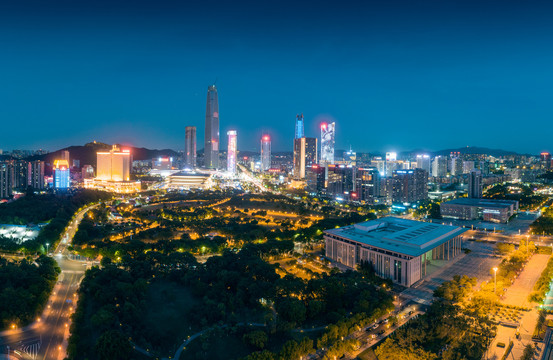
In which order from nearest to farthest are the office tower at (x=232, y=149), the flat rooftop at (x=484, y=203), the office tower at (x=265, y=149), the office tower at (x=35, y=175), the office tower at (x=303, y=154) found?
1. the flat rooftop at (x=484, y=203)
2. the office tower at (x=35, y=175)
3. the office tower at (x=303, y=154)
4. the office tower at (x=232, y=149)
5. the office tower at (x=265, y=149)

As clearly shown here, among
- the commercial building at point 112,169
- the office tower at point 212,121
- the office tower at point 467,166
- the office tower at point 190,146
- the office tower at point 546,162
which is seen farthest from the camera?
the office tower at point 190,146

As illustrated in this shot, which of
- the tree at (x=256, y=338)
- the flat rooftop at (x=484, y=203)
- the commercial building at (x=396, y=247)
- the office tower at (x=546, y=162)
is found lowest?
the tree at (x=256, y=338)

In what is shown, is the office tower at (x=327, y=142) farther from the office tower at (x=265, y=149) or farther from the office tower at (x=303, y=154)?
the office tower at (x=265, y=149)

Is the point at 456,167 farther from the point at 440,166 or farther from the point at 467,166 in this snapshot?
the point at 440,166

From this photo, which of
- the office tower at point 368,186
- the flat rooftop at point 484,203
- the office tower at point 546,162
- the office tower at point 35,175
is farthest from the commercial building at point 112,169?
the office tower at point 546,162

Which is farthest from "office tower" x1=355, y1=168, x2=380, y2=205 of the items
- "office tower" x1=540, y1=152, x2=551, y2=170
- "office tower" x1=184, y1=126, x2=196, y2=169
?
"office tower" x1=184, y1=126, x2=196, y2=169

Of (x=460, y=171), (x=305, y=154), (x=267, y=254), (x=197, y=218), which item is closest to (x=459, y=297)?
(x=267, y=254)
